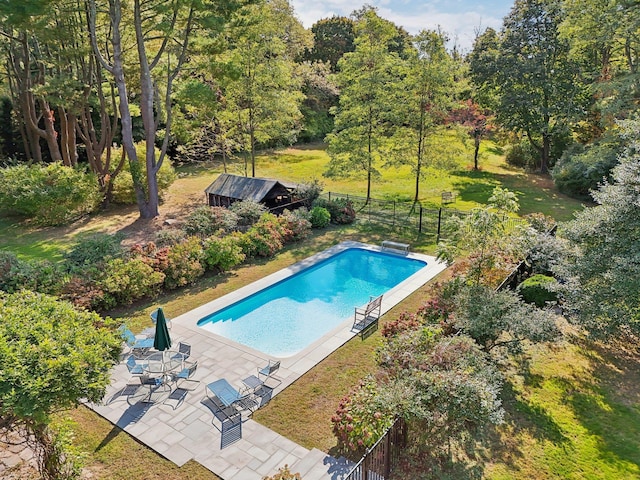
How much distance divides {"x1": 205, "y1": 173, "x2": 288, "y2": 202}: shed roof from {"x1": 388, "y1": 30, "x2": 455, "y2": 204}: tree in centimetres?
802

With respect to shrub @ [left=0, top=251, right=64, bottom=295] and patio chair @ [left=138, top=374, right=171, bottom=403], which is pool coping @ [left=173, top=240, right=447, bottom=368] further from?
shrub @ [left=0, top=251, right=64, bottom=295]

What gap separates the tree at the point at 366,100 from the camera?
2269cm

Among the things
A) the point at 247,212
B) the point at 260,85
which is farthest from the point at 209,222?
the point at 260,85

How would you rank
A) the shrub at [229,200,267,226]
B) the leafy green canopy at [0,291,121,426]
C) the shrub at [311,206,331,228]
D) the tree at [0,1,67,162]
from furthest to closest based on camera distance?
1. the shrub at [311,206,331,228]
2. the shrub at [229,200,267,226]
3. the tree at [0,1,67,162]
4. the leafy green canopy at [0,291,121,426]

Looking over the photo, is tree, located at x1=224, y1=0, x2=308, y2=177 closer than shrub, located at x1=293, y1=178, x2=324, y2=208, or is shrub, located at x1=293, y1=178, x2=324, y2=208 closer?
shrub, located at x1=293, y1=178, x2=324, y2=208

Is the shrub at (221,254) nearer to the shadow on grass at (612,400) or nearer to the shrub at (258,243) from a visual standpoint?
the shrub at (258,243)

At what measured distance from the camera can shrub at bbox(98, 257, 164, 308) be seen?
12336mm

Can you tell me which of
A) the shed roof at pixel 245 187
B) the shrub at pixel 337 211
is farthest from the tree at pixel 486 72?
the shed roof at pixel 245 187

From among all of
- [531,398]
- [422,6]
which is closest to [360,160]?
[422,6]

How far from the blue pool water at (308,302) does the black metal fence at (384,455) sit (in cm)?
482

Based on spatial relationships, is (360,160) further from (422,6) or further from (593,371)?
(593,371)

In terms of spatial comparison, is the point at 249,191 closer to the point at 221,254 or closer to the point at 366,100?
the point at 221,254

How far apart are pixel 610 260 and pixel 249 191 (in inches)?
620

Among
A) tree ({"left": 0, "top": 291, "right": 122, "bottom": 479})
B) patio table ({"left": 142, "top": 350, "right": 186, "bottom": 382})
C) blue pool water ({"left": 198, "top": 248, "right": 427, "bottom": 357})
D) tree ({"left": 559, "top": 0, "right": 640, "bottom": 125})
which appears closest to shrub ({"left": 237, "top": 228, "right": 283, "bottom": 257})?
blue pool water ({"left": 198, "top": 248, "right": 427, "bottom": 357})
